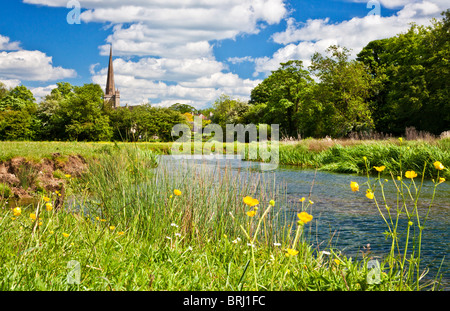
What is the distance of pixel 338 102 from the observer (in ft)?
95.9

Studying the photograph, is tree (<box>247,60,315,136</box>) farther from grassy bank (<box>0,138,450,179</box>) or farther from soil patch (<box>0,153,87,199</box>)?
soil patch (<box>0,153,87,199</box>)

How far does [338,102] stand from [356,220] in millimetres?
23668

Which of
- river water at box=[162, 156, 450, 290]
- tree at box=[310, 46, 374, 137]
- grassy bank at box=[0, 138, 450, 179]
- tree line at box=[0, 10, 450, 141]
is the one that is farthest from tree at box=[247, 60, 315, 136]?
river water at box=[162, 156, 450, 290]

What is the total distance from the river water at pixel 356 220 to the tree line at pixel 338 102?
6.99 meters

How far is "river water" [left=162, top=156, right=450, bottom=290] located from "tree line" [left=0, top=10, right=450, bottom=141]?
275 inches

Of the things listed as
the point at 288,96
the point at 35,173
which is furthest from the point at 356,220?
the point at 288,96

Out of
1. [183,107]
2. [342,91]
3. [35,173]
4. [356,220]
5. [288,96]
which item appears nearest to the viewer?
[356,220]

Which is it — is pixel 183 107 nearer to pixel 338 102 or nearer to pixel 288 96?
pixel 288 96

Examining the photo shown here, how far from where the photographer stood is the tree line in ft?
83.6

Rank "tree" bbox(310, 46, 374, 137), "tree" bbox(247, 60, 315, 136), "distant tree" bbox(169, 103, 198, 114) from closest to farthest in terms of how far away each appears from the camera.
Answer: "tree" bbox(310, 46, 374, 137) < "tree" bbox(247, 60, 315, 136) < "distant tree" bbox(169, 103, 198, 114)

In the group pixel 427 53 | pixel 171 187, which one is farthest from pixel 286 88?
pixel 171 187
